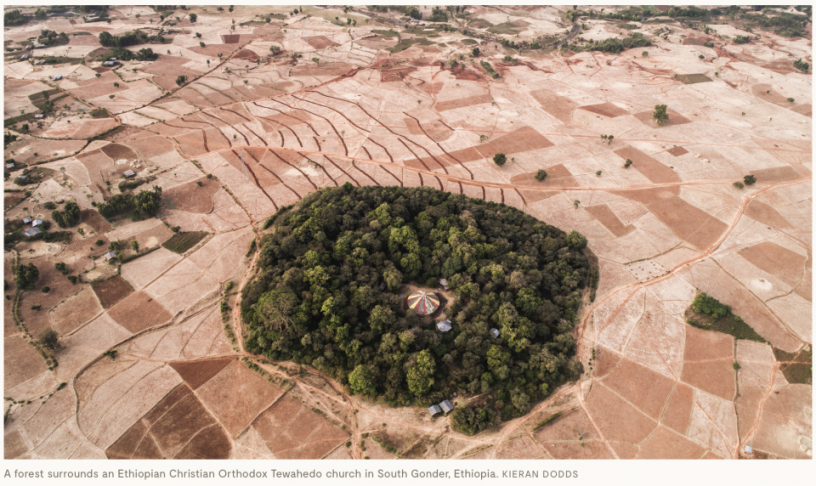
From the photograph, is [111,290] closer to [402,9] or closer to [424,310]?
[424,310]

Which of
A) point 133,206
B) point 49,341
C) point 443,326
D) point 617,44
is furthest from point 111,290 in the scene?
point 617,44

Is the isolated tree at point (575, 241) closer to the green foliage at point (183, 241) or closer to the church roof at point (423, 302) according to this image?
the church roof at point (423, 302)

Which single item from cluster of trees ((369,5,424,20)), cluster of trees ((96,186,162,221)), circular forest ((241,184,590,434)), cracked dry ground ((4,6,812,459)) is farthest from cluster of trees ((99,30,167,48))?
circular forest ((241,184,590,434))

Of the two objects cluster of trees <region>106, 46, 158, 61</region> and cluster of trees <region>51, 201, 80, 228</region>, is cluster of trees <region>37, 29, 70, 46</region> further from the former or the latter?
cluster of trees <region>51, 201, 80, 228</region>

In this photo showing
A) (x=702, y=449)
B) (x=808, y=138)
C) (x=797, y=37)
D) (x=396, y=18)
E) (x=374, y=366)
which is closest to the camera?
(x=702, y=449)

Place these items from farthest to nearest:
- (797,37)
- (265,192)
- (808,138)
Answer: (797,37)
(808,138)
(265,192)

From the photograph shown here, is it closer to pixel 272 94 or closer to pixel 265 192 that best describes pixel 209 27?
pixel 272 94

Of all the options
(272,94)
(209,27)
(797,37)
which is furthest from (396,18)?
(797,37)
